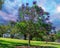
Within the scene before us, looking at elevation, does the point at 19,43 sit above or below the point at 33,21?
below

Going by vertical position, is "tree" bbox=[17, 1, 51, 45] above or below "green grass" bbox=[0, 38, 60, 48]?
above

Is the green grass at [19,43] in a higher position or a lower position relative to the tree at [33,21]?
lower

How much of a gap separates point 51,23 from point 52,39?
152cm

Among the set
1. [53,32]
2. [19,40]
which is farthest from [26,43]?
[53,32]

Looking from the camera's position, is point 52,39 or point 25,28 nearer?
point 25,28

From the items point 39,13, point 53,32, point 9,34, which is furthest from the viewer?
point 9,34

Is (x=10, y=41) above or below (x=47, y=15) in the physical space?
below

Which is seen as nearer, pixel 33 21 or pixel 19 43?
pixel 33 21

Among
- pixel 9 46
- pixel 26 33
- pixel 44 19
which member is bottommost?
pixel 9 46

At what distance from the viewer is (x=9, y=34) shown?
535 inches

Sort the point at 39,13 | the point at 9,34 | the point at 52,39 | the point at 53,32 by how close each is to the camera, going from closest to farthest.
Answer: the point at 39,13 < the point at 53,32 < the point at 52,39 < the point at 9,34

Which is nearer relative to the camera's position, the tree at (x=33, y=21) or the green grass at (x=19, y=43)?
the tree at (x=33, y=21)

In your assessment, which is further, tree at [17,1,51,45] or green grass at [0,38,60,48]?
green grass at [0,38,60,48]

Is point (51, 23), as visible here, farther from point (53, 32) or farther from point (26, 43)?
point (26, 43)
